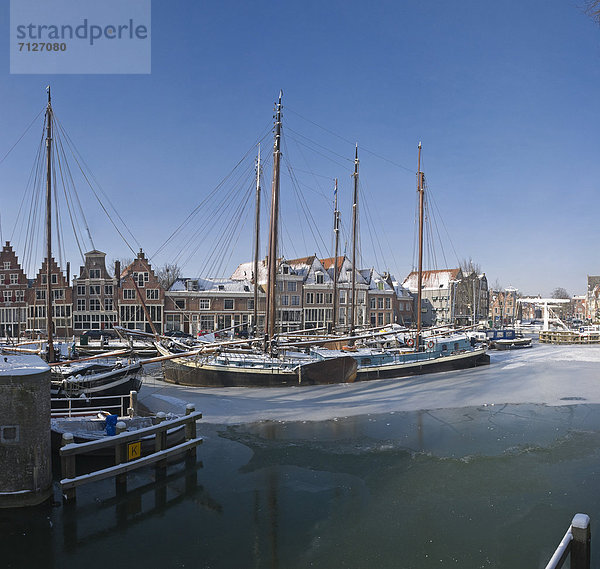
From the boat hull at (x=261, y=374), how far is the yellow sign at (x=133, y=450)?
1552 cm

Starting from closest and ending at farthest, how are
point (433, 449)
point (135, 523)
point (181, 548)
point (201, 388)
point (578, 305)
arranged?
point (181, 548), point (135, 523), point (433, 449), point (201, 388), point (578, 305)

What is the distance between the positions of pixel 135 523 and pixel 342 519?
4.81 metres

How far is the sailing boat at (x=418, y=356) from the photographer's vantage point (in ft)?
107

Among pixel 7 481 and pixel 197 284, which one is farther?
pixel 197 284

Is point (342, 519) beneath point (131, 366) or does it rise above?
beneath

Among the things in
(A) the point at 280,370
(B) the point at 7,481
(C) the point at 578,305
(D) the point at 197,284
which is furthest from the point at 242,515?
(C) the point at 578,305

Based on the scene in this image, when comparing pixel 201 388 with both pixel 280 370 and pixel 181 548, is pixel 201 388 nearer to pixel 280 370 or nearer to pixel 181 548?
pixel 280 370

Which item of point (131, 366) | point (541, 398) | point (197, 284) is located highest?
point (197, 284)

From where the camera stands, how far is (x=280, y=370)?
29078 millimetres

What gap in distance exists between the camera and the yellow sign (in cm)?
1306

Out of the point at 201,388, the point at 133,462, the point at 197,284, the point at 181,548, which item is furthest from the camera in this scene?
the point at 197,284

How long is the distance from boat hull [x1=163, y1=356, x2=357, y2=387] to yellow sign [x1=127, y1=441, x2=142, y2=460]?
50.9 feet

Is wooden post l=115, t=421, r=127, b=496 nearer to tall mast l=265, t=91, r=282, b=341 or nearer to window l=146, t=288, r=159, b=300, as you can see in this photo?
tall mast l=265, t=91, r=282, b=341

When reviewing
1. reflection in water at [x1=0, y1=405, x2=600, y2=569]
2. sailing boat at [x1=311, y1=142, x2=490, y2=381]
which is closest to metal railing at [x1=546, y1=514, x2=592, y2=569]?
reflection in water at [x1=0, y1=405, x2=600, y2=569]
